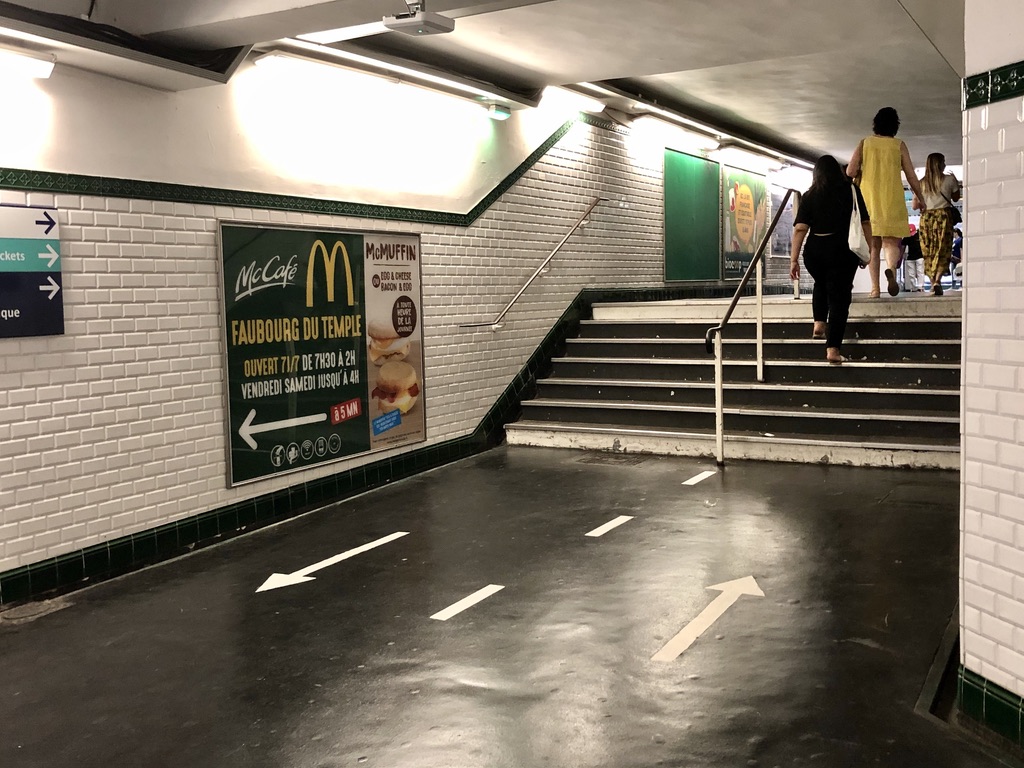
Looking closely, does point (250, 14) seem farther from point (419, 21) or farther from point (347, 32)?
point (419, 21)

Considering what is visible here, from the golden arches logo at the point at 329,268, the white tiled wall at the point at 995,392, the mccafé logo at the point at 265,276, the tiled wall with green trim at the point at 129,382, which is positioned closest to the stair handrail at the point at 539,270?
the tiled wall with green trim at the point at 129,382

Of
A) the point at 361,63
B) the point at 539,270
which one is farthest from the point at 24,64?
the point at 539,270

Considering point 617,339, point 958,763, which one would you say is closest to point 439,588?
point 958,763

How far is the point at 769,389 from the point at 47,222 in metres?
6.03

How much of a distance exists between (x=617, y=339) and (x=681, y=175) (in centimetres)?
379

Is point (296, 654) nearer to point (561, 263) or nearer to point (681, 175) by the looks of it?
point (561, 263)

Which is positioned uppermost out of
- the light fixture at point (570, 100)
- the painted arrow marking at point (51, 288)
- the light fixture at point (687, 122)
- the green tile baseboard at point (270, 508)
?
the light fixture at point (687, 122)

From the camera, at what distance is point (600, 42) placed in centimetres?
686

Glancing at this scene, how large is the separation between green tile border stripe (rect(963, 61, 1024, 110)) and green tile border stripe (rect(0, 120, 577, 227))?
446 cm

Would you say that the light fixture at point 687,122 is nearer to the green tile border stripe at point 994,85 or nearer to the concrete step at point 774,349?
the concrete step at point 774,349

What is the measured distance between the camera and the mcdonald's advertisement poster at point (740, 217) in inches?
553

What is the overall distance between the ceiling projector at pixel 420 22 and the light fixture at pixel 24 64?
183 centimetres

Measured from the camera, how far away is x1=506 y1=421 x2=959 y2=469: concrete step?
282 inches

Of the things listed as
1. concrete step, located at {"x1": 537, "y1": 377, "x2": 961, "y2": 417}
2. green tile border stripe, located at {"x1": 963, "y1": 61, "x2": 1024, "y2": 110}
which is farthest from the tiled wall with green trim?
green tile border stripe, located at {"x1": 963, "y1": 61, "x2": 1024, "y2": 110}
